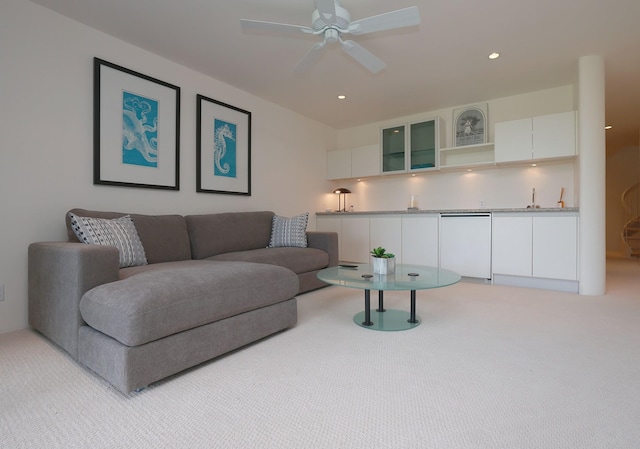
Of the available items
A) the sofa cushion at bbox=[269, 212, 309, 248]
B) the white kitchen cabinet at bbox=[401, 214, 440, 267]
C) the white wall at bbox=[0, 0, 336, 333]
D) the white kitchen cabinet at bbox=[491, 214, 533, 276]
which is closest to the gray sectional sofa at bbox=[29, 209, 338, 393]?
the white wall at bbox=[0, 0, 336, 333]

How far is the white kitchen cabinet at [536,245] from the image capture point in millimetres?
3377

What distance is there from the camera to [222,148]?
3.74 m

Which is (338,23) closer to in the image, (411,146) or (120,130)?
(120,130)

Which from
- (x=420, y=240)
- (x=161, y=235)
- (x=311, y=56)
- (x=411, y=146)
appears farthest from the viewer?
(x=411, y=146)

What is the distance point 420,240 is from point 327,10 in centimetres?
313

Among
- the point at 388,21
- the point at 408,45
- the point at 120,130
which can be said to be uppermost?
the point at 408,45

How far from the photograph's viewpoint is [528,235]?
11.8 ft

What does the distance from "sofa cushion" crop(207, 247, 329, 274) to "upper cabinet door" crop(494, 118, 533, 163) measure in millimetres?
2557

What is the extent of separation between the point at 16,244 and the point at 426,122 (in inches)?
185

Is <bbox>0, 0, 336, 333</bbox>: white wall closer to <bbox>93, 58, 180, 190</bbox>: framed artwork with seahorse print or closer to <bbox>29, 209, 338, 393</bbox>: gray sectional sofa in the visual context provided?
<bbox>93, 58, 180, 190</bbox>: framed artwork with seahorse print

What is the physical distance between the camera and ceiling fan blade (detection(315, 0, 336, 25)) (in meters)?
1.90

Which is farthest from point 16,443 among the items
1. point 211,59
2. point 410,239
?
point 410,239

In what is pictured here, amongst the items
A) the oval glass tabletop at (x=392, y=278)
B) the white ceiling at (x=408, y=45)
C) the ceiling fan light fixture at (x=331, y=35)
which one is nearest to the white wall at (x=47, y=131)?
the white ceiling at (x=408, y=45)

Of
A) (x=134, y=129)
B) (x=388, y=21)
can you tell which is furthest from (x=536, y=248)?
(x=134, y=129)
